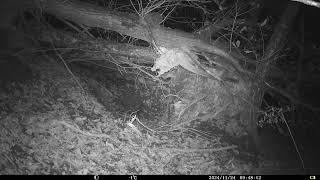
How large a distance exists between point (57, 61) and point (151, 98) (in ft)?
6.59

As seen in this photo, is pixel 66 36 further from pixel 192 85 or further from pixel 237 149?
pixel 237 149

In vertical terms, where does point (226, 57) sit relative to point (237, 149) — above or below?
above

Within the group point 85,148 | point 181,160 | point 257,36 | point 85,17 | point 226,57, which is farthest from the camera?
point 257,36

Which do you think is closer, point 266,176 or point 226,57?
point 266,176

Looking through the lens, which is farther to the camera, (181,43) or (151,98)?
(151,98)

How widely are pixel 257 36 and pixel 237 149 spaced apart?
102 inches

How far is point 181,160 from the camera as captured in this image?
4.69 meters

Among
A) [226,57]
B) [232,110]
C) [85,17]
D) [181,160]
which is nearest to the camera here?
[181,160]

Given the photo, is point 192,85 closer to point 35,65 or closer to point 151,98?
point 151,98

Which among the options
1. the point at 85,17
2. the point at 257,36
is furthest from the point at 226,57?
the point at 85,17

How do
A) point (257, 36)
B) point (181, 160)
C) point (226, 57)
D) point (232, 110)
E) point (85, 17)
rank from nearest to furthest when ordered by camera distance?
point (181, 160), point (85, 17), point (226, 57), point (232, 110), point (257, 36)

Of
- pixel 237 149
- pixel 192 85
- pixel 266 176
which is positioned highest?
pixel 192 85

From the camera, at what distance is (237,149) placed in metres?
5.22

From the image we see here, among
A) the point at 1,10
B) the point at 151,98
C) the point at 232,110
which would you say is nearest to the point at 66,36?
the point at 1,10
